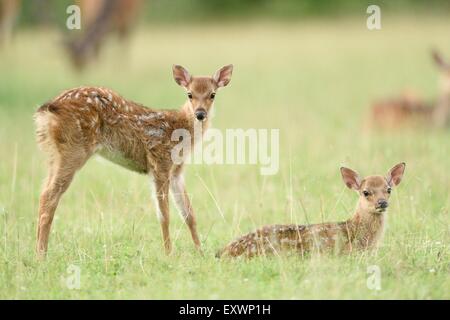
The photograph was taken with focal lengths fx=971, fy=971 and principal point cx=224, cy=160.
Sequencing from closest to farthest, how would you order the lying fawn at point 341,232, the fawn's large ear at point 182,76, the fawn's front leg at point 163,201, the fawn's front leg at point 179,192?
the lying fawn at point 341,232, the fawn's front leg at point 163,201, the fawn's front leg at point 179,192, the fawn's large ear at point 182,76

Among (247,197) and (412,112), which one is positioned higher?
(412,112)

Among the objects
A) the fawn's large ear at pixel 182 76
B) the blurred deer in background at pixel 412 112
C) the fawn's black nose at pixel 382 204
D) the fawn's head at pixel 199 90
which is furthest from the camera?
the blurred deer in background at pixel 412 112

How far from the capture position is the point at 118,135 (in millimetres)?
7168

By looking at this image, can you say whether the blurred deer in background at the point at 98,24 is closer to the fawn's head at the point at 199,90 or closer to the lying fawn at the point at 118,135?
the fawn's head at the point at 199,90

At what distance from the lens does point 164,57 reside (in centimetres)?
2305

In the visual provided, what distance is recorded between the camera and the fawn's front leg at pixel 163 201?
7.00 metres

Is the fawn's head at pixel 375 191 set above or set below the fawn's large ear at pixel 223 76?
below

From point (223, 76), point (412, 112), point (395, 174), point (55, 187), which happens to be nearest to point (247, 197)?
point (223, 76)

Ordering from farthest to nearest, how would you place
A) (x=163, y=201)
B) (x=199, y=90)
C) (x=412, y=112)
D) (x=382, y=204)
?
1. (x=412, y=112)
2. (x=199, y=90)
3. (x=163, y=201)
4. (x=382, y=204)

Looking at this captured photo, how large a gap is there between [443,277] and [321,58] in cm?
1588

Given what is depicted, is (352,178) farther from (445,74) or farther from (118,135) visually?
(445,74)

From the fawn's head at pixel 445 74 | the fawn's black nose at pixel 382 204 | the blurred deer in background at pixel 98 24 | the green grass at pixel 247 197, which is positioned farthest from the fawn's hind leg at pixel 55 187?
the blurred deer in background at pixel 98 24

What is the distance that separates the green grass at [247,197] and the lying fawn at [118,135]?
26cm

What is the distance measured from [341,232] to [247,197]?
2.35 m
